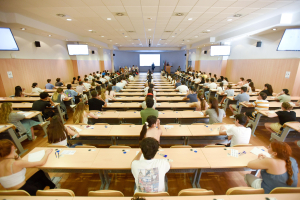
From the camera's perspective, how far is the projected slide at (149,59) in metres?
23.9

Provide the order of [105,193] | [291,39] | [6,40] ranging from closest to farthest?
[105,193] → [6,40] → [291,39]

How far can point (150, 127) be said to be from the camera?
8.27ft

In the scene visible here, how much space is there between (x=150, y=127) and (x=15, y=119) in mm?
3466

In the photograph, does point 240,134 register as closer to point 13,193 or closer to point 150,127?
point 150,127

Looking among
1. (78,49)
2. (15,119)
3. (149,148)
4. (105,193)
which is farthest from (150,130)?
(78,49)

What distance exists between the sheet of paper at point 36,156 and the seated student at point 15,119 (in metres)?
1.95

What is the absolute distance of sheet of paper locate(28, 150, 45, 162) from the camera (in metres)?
2.07

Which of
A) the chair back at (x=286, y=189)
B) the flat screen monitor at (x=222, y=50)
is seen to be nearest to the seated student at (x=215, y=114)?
the chair back at (x=286, y=189)

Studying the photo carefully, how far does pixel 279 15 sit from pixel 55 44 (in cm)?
1187

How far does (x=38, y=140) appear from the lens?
164 inches

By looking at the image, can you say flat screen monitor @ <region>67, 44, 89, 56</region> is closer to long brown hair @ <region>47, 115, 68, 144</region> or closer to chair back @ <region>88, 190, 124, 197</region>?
long brown hair @ <region>47, 115, 68, 144</region>

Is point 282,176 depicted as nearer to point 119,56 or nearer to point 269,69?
point 269,69

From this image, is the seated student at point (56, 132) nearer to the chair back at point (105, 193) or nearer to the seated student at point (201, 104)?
the chair back at point (105, 193)

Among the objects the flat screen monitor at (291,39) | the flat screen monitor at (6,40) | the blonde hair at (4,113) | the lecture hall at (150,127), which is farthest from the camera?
the flat screen monitor at (291,39)
